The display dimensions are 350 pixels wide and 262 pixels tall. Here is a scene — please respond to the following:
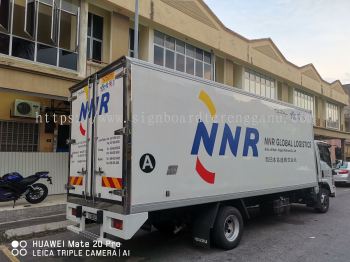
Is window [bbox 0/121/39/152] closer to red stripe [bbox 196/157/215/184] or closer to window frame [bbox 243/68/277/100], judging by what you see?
red stripe [bbox 196/157/215/184]

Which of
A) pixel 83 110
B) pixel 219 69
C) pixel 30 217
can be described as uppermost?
pixel 219 69

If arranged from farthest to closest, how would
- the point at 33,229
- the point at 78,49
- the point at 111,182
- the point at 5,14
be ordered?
the point at 78,49 < the point at 5,14 < the point at 33,229 < the point at 111,182

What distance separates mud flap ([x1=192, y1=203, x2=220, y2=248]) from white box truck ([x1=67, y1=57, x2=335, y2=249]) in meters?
0.02

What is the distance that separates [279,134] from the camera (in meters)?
8.62

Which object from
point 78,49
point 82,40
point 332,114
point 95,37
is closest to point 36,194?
point 78,49

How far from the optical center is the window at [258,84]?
24.9m

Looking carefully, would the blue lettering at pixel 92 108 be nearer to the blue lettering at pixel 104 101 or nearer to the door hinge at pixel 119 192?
the blue lettering at pixel 104 101

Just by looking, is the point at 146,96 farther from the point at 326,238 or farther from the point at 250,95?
the point at 326,238

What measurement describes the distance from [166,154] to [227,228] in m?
2.23

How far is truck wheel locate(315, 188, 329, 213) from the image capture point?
1054 cm

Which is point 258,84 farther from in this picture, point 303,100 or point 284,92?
point 303,100

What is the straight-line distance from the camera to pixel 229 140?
275 inches

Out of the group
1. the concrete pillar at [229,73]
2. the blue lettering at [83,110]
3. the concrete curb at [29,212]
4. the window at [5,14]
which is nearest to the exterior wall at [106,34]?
the window at [5,14]

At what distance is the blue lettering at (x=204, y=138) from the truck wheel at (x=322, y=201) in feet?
18.5
